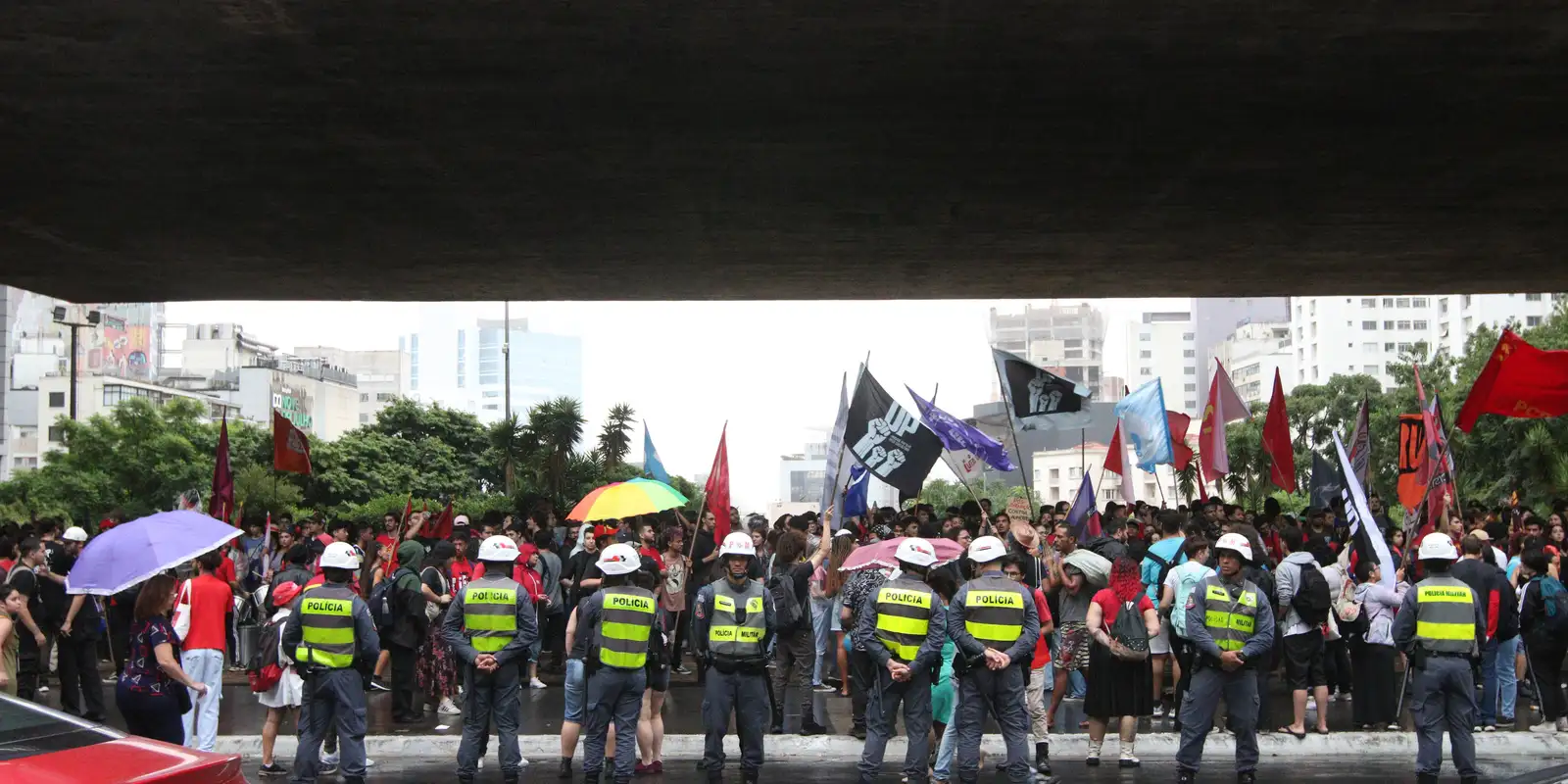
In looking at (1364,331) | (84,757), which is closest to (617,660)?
(84,757)

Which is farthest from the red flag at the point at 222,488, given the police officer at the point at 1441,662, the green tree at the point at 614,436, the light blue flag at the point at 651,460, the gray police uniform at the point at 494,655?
the green tree at the point at 614,436

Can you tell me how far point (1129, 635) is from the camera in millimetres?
10578

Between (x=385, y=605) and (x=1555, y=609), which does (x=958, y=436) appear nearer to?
(x=1555, y=609)

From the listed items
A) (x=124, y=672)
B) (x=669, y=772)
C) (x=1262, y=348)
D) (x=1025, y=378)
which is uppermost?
(x=1262, y=348)

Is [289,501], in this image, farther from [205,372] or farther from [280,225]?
[205,372]

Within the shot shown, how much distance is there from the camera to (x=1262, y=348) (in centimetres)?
14688

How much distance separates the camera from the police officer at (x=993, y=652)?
941 cm

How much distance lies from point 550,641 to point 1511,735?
10.4 meters

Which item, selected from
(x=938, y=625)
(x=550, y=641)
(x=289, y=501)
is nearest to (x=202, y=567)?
(x=938, y=625)

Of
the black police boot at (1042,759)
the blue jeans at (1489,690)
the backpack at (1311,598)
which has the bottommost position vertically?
the black police boot at (1042,759)

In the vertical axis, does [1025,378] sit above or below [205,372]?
below

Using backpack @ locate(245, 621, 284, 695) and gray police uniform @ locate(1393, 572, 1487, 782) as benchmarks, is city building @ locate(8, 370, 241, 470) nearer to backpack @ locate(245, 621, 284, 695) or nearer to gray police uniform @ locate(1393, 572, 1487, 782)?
backpack @ locate(245, 621, 284, 695)

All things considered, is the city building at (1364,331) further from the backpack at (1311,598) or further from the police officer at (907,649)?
the police officer at (907,649)

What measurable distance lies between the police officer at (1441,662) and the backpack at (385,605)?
8713 millimetres
